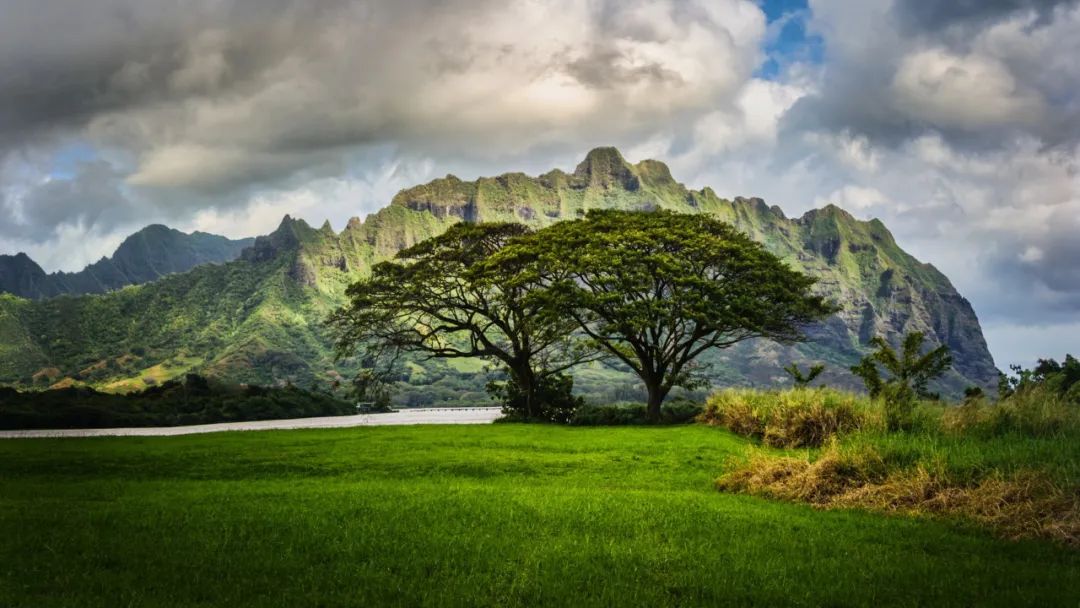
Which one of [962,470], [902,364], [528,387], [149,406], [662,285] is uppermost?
[662,285]

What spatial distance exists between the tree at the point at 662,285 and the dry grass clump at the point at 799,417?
7.57 metres

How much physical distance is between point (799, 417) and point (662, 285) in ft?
54.6

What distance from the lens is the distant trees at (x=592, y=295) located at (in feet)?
117

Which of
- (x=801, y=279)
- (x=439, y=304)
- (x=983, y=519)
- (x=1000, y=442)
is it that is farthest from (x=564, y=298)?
(x=983, y=519)

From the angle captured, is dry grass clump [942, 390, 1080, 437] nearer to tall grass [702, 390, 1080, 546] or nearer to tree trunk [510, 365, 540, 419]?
tall grass [702, 390, 1080, 546]

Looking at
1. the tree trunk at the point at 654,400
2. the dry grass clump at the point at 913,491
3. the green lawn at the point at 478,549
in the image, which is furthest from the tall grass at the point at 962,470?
the tree trunk at the point at 654,400

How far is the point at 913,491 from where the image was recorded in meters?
11.8

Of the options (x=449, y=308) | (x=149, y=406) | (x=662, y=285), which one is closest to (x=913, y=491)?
(x=662, y=285)

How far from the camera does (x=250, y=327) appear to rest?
197m

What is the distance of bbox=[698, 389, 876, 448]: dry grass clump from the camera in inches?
831

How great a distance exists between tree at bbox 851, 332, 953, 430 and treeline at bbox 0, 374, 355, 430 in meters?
41.0

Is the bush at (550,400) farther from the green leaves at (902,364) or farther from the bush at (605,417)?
the green leaves at (902,364)

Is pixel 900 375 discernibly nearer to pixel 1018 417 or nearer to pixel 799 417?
pixel 799 417

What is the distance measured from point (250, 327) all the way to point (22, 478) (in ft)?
639
